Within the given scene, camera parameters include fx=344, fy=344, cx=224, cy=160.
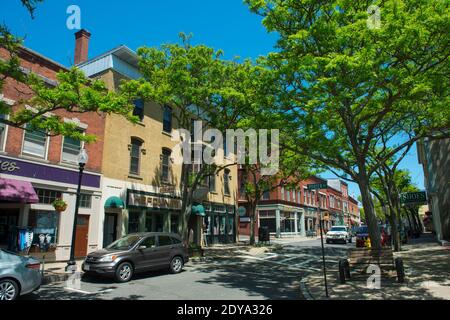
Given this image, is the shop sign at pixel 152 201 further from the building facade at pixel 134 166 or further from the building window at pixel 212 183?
the building window at pixel 212 183

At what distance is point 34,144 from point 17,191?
2652mm

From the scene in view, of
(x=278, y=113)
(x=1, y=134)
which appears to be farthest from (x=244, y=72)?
(x=1, y=134)

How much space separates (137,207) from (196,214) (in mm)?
6055

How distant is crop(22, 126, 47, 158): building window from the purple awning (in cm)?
156

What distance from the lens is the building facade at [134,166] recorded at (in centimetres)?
1897

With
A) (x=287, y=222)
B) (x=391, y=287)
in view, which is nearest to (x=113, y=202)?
(x=391, y=287)

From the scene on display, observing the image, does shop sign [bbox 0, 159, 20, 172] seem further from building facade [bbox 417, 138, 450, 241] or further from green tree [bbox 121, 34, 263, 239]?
building facade [bbox 417, 138, 450, 241]

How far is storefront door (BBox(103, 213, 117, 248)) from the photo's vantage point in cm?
1856

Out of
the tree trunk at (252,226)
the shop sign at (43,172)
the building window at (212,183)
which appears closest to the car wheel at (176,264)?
the shop sign at (43,172)

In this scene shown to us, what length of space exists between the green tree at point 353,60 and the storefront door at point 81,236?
1114 cm

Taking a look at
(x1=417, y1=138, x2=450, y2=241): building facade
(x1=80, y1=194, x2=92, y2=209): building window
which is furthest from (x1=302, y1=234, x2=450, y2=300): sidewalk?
(x1=417, y1=138, x2=450, y2=241): building facade

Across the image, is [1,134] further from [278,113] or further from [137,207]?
[278,113]

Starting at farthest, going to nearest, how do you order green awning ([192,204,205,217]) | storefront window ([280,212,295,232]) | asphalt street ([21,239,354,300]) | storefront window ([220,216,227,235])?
storefront window ([280,212,295,232]), storefront window ([220,216,227,235]), green awning ([192,204,205,217]), asphalt street ([21,239,354,300])
